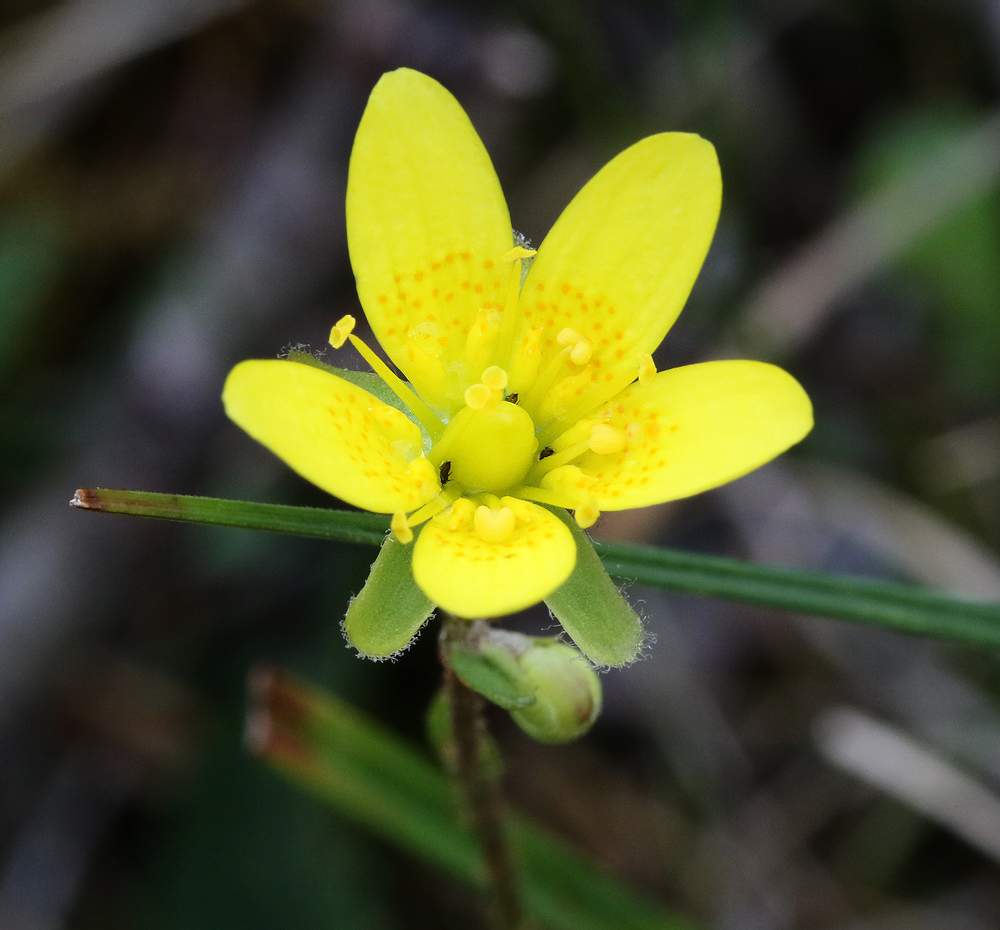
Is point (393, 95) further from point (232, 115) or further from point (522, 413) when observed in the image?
point (232, 115)

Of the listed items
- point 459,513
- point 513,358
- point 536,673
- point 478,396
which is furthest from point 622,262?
point 536,673

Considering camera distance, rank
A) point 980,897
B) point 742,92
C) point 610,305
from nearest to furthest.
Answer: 1. point 610,305
2. point 980,897
3. point 742,92

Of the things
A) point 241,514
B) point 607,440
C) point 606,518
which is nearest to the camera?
point 241,514

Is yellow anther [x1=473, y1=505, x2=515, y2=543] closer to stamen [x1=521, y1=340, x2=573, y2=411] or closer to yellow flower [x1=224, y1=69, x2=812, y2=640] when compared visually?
yellow flower [x1=224, y1=69, x2=812, y2=640]

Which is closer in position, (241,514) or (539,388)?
(241,514)

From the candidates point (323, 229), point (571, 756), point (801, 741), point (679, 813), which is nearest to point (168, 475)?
point (323, 229)

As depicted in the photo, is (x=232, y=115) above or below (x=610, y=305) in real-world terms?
above

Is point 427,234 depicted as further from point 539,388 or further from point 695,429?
point 695,429
